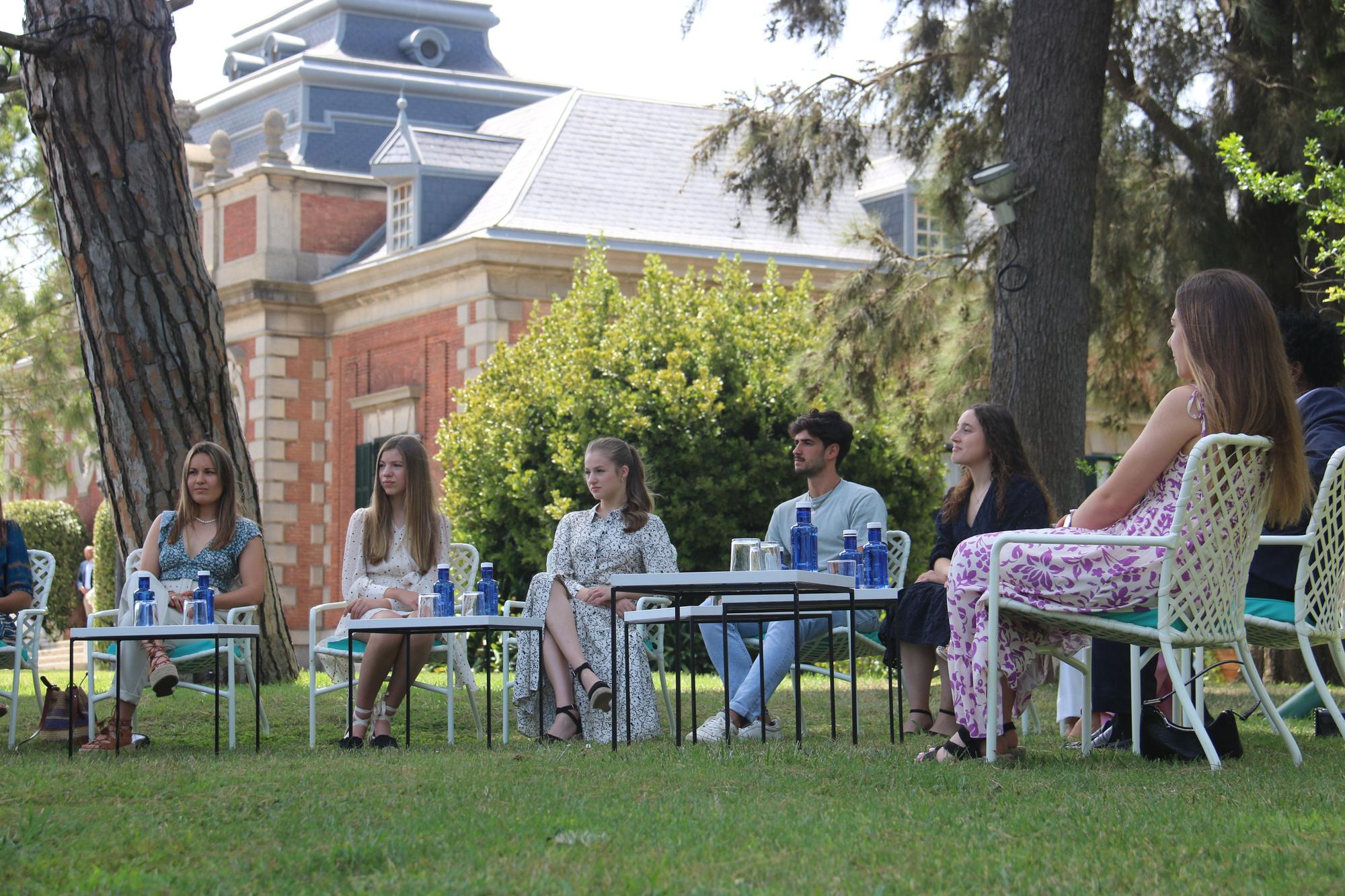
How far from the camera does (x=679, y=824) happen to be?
13.1 feet

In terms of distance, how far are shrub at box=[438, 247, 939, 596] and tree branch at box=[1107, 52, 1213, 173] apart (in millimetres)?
3207

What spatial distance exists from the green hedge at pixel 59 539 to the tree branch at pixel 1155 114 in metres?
23.0

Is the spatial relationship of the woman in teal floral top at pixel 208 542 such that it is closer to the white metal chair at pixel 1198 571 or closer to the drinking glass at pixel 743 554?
the drinking glass at pixel 743 554

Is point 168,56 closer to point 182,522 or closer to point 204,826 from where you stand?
point 182,522

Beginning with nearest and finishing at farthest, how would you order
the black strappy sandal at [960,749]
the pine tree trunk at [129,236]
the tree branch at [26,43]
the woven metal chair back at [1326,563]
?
the black strappy sandal at [960,749] → the woven metal chair back at [1326,563] → the tree branch at [26,43] → the pine tree trunk at [129,236]

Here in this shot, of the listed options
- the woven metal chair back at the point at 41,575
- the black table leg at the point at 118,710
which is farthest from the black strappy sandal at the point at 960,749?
the woven metal chair back at the point at 41,575

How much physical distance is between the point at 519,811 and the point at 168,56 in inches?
282

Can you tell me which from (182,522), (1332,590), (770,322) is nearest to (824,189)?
(770,322)

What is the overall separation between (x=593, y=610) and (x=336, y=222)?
1874 centimetres

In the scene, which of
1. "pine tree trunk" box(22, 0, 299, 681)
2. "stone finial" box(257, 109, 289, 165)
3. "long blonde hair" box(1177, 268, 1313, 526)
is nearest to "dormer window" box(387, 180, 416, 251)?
"stone finial" box(257, 109, 289, 165)

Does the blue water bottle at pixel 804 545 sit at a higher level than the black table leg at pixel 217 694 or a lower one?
higher

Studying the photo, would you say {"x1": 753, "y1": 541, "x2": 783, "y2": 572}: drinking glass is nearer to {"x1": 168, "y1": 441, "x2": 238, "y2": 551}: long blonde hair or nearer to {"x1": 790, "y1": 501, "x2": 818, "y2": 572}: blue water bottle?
{"x1": 790, "y1": 501, "x2": 818, "y2": 572}: blue water bottle

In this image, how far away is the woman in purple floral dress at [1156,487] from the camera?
4949 millimetres

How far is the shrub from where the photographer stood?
49.5 feet
